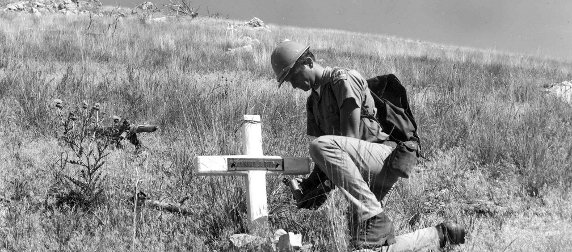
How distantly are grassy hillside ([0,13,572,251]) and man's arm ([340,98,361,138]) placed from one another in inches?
14.9

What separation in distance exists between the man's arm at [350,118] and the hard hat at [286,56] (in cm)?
36

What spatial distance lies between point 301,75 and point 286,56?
0.46ft

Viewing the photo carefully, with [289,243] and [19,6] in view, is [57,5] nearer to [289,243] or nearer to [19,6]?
[19,6]

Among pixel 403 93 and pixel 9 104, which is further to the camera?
pixel 9 104

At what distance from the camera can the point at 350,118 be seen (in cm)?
306

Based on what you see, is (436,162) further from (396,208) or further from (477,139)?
(396,208)

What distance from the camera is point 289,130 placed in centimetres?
559

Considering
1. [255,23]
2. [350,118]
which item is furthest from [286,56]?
[255,23]

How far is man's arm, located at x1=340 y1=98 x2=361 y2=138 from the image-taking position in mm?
3010

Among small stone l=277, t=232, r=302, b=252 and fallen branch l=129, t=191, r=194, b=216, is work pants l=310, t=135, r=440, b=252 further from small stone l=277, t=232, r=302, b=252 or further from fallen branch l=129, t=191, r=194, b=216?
fallen branch l=129, t=191, r=194, b=216

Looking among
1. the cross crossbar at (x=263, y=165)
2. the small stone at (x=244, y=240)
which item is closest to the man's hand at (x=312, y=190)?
the cross crossbar at (x=263, y=165)

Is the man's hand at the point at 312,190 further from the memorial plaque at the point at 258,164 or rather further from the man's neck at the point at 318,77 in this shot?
the man's neck at the point at 318,77

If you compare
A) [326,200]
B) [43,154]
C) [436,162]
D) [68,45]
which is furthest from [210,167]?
[68,45]

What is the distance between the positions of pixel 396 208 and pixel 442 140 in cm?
168
